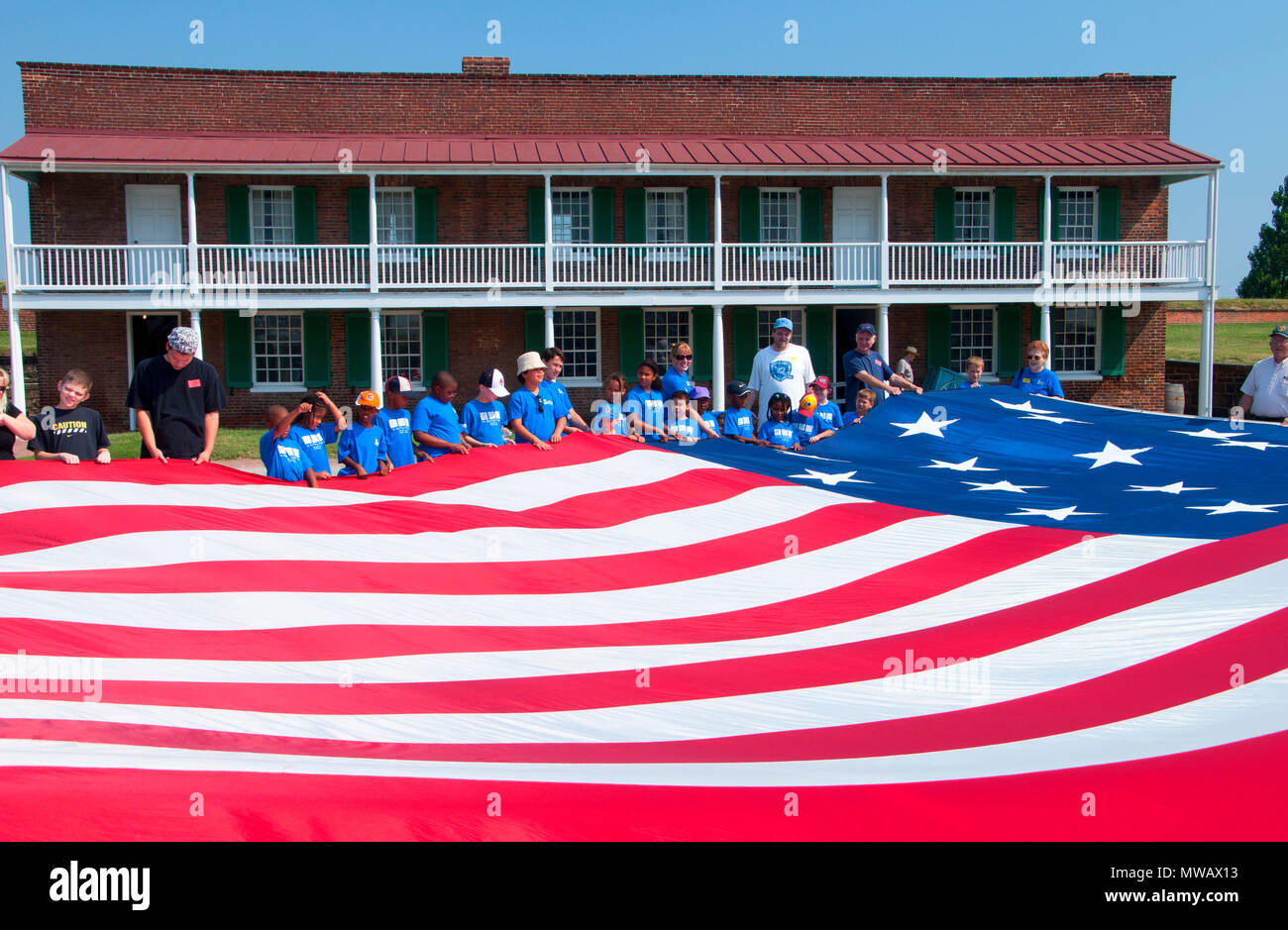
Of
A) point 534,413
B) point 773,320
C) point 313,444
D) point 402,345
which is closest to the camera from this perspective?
point 313,444

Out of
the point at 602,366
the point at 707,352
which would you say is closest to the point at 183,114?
the point at 602,366

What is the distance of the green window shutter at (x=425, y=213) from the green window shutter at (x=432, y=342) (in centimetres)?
164

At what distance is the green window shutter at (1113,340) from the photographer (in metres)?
25.6

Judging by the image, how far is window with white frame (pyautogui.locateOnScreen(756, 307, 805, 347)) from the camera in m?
24.8

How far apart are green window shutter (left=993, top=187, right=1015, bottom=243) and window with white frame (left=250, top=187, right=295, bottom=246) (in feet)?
51.6

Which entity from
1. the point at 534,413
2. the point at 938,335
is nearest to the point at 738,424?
the point at 534,413

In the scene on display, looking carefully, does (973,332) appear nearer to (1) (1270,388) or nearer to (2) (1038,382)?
(2) (1038,382)

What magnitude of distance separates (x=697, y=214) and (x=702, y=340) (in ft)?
9.04

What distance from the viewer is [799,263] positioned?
24047 mm

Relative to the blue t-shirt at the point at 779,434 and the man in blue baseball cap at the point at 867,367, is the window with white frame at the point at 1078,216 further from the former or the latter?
the blue t-shirt at the point at 779,434

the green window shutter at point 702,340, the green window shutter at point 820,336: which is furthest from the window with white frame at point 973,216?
the green window shutter at point 702,340

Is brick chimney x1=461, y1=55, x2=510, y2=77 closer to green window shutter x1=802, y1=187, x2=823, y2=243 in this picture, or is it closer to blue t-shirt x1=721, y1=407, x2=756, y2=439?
green window shutter x1=802, y1=187, x2=823, y2=243
